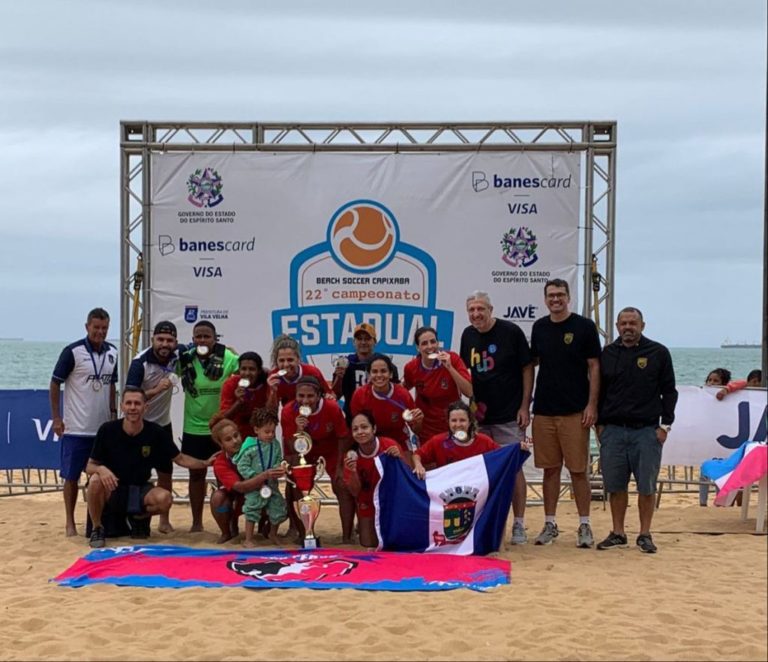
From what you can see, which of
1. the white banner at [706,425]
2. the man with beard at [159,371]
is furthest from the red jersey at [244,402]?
the white banner at [706,425]

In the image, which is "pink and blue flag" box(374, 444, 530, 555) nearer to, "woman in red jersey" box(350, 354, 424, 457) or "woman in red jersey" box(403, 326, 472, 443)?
"woman in red jersey" box(350, 354, 424, 457)

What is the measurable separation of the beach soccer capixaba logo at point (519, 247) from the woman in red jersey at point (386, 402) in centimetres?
233

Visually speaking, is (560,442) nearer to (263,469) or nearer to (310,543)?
(310,543)

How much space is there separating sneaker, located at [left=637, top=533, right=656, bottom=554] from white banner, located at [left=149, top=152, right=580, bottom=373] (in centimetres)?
239

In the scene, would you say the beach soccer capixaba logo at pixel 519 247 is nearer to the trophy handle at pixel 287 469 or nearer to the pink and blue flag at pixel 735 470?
the pink and blue flag at pixel 735 470

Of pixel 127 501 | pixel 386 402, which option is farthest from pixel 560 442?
pixel 127 501

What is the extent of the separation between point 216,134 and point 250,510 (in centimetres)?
372

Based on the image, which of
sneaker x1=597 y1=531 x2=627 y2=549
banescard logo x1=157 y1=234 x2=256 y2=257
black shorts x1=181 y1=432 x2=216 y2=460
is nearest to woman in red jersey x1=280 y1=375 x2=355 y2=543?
black shorts x1=181 y1=432 x2=216 y2=460

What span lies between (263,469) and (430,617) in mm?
2195

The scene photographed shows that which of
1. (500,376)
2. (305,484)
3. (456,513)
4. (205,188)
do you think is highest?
(205,188)

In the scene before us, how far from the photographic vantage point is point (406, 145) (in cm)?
900

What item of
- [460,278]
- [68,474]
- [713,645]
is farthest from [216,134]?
[713,645]

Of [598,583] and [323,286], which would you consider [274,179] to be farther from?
[598,583]

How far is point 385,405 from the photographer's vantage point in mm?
6941
